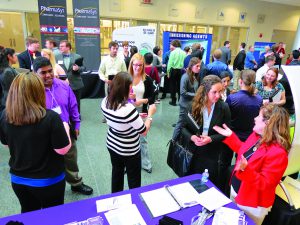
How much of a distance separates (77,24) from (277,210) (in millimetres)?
5628

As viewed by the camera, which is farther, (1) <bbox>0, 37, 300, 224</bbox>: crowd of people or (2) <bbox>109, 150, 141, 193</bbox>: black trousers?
(2) <bbox>109, 150, 141, 193</bbox>: black trousers

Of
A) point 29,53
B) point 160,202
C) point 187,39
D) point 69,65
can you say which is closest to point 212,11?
point 187,39

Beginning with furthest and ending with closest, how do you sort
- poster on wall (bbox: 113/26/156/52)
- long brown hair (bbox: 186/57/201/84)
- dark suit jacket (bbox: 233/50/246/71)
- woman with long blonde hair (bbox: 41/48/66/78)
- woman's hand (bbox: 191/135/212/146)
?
dark suit jacket (bbox: 233/50/246/71) → poster on wall (bbox: 113/26/156/52) → long brown hair (bbox: 186/57/201/84) → woman with long blonde hair (bbox: 41/48/66/78) → woman's hand (bbox: 191/135/212/146)

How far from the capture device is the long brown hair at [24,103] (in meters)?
1.26

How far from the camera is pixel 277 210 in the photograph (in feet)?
5.80

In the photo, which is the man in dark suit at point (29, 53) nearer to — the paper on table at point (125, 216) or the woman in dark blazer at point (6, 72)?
the woman in dark blazer at point (6, 72)

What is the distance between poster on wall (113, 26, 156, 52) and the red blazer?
18.1ft

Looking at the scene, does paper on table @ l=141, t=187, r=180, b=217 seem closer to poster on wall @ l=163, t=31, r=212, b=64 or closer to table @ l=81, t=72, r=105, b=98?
table @ l=81, t=72, r=105, b=98

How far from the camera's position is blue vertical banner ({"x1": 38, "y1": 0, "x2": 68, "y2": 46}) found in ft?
17.3

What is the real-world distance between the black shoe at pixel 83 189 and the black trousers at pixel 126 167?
20.4 inches

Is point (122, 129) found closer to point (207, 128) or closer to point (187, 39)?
point (207, 128)

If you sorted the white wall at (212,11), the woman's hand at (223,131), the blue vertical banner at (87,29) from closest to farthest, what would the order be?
the woman's hand at (223,131) < the blue vertical banner at (87,29) < the white wall at (212,11)

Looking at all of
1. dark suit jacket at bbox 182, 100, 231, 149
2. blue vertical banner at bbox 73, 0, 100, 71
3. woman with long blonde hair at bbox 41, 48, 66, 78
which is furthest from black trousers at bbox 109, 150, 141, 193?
blue vertical banner at bbox 73, 0, 100, 71

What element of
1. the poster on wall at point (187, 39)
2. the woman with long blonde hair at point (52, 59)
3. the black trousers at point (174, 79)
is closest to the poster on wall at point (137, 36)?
the poster on wall at point (187, 39)
